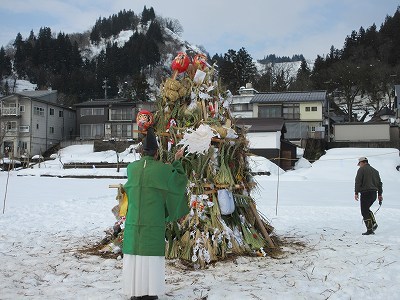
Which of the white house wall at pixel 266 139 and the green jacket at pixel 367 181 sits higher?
the white house wall at pixel 266 139

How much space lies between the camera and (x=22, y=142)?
4591 centimetres

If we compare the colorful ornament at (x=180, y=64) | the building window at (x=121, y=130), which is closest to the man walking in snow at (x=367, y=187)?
the colorful ornament at (x=180, y=64)

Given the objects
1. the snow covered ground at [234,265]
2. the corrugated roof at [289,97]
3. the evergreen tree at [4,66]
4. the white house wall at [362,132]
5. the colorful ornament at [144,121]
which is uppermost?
the evergreen tree at [4,66]

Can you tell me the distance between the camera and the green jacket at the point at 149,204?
167 inches

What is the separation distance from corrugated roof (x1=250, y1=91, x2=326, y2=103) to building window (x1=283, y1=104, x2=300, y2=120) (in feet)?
2.15

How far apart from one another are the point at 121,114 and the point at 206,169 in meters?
45.0

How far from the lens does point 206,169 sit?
20.2 feet

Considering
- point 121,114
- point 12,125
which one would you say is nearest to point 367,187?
point 121,114

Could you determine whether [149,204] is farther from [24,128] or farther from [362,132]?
[24,128]

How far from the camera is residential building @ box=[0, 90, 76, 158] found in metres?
45.7

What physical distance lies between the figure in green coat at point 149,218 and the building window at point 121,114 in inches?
1805

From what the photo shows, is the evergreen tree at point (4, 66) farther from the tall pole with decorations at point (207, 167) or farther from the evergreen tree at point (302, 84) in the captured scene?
the tall pole with decorations at point (207, 167)

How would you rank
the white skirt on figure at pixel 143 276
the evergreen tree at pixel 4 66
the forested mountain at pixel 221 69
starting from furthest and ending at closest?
1. the evergreen tree at pixel 4 66
2. the forested mountain at pixel 221 69
3. the white skirt on figure at pixel 143 276

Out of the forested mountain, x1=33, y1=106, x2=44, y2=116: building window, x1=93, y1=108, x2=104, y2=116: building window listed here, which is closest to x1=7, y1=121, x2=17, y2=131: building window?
x1=33, y1=106, x2=44, y2=116: building window
